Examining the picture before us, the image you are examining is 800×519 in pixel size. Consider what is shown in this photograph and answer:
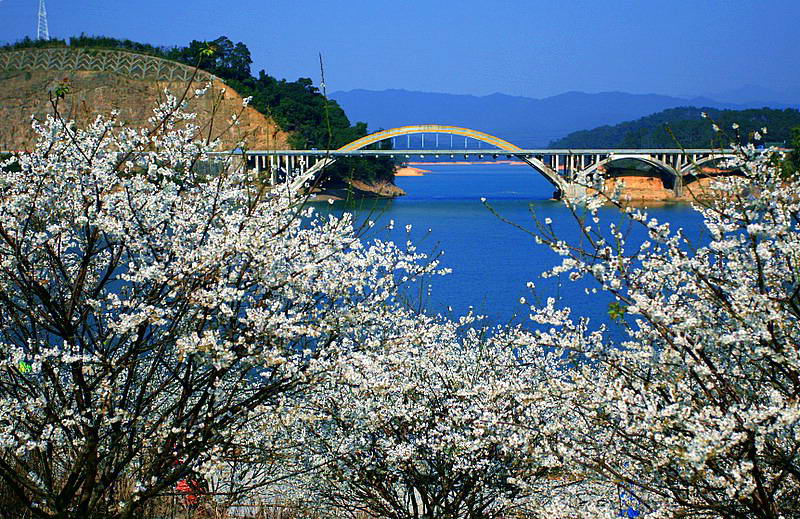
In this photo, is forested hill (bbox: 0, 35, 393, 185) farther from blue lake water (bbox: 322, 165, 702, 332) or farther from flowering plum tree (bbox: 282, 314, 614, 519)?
flowering plum tree (bbox: 282, 314, 614, 519)

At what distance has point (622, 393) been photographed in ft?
12.3

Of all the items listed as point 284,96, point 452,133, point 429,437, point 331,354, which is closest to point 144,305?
point 331,354

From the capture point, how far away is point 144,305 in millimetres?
4094

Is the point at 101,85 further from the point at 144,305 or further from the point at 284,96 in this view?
the point at 144,305

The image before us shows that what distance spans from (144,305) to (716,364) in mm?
2881

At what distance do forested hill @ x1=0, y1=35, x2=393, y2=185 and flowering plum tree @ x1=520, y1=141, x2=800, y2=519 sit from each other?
51.9 metres

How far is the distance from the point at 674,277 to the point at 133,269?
2.88m

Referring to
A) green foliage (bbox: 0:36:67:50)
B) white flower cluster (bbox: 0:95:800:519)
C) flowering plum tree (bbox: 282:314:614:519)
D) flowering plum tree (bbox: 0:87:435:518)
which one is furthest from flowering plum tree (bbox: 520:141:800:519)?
green foliage (bbox: 0:36:67:50)

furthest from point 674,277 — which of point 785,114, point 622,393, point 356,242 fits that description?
point 785,114

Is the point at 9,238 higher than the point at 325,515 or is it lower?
higher

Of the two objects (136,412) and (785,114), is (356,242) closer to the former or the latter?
(136,412)

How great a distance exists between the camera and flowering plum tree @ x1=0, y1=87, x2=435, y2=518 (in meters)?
4.20

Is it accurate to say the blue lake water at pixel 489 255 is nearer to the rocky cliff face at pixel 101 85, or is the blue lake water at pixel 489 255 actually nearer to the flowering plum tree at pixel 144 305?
the flowering plum tree at pixel 144 305

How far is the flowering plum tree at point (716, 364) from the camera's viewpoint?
11.0 ft
